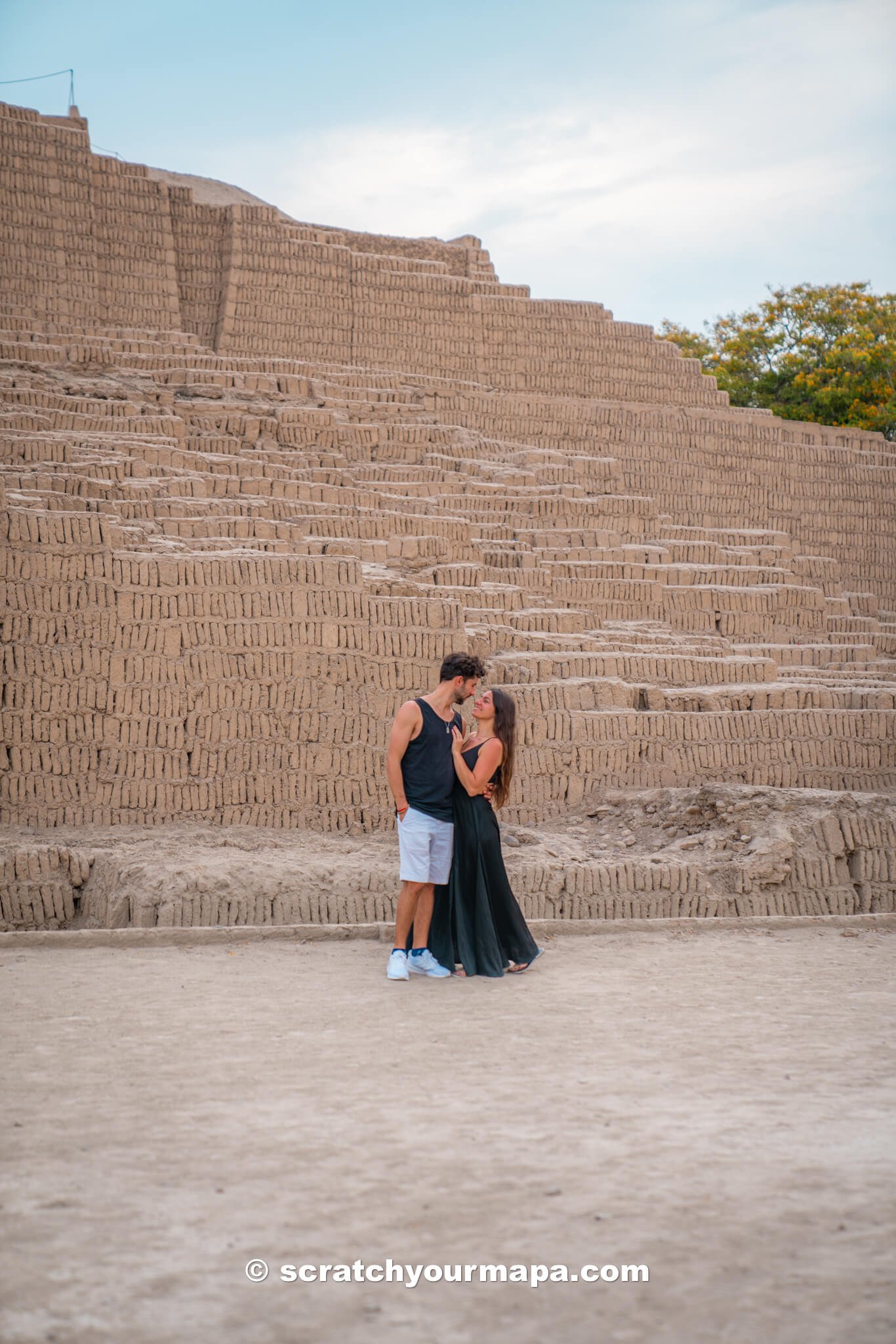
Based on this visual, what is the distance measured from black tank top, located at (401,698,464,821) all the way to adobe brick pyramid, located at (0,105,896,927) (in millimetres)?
1566

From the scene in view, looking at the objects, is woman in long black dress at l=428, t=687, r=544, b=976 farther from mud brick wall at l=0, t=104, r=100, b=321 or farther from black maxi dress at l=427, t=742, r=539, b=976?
mud brick wall at l=0, t=104, r=100, b=321

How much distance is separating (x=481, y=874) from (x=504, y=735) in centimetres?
57

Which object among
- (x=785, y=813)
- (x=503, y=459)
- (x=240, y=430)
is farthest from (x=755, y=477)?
(x=785, y=813)

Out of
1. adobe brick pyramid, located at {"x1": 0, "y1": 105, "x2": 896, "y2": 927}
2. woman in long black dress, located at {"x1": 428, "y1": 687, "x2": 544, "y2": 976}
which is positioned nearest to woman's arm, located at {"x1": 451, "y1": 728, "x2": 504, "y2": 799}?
woman in long black dress, located at {"x1": 428, "y1": 687, "x2": 544, "y2": 976}

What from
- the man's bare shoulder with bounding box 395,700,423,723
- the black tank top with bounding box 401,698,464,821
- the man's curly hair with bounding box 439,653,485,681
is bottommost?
the black tank top with bounding box 401,698,464,821

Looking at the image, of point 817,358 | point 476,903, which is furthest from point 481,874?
point 817,358

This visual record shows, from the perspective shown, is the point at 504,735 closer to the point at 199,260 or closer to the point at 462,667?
the point at 462,667

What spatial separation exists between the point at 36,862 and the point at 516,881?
2423 mm

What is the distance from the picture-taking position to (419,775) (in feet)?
16.7

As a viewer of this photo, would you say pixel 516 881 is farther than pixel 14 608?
No

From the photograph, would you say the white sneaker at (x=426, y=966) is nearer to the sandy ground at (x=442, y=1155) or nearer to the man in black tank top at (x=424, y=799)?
the man in black tank top at (x=424, y=799)

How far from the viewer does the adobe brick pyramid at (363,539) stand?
7.36 metres

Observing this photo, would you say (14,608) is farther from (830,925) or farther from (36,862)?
(830,925)

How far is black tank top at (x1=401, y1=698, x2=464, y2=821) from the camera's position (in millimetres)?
5066
